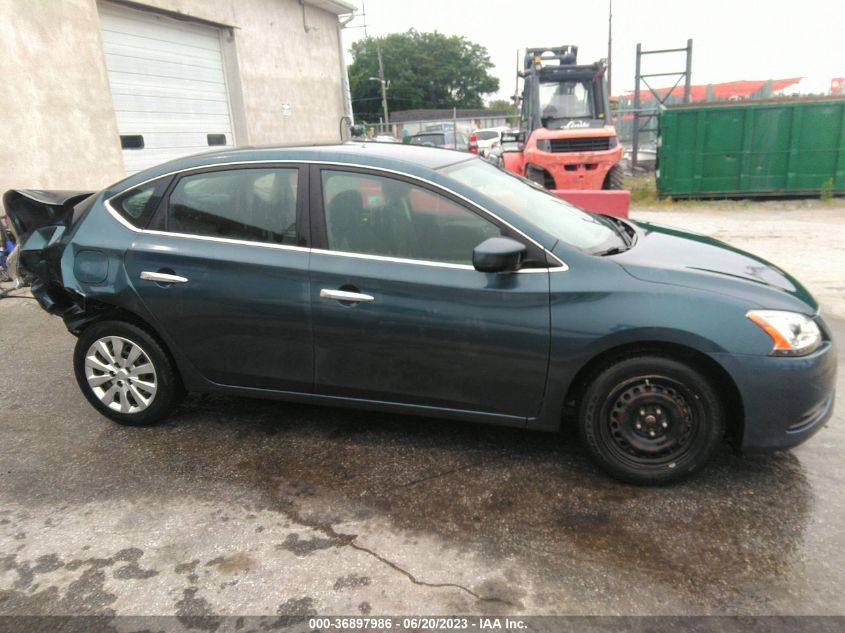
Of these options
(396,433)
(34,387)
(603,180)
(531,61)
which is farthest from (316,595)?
(531,61)

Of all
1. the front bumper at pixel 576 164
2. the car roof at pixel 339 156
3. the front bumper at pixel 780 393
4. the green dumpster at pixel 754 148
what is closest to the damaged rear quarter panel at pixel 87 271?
the car roof at pixel 339 156

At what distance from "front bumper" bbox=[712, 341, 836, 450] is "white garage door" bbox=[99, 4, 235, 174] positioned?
9.44m

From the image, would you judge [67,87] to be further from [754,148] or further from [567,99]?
[754,148]

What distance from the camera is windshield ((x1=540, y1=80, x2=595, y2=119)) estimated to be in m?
12.6

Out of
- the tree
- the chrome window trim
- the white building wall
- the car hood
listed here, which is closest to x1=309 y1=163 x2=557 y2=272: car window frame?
the chrome window trim

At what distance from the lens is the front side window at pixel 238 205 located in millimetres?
3531

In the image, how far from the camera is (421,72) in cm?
8894

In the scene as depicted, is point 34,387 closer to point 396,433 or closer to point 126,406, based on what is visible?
point 126,406

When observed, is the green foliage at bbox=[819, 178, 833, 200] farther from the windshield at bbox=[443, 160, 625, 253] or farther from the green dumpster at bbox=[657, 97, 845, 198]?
the windshield at bbox=[443, 160, 625, 253]

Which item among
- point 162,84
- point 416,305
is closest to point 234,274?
point 416,305

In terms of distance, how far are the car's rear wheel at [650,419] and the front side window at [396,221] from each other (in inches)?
37.3

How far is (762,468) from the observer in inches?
131

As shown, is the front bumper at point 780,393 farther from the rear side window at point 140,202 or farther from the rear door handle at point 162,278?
the rear side window at point 140,202

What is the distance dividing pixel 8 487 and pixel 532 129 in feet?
37.0
